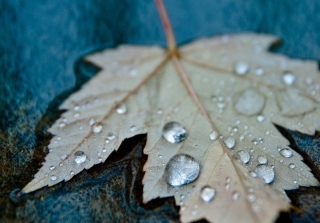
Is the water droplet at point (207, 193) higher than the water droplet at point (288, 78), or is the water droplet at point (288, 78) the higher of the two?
the water droplet at point (288, 78)

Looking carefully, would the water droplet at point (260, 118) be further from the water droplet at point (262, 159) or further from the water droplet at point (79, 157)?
the water droplet at point (79, 157)

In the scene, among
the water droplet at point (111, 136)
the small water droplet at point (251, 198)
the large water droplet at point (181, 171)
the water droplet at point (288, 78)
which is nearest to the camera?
the small water droplet at point (251, 198)

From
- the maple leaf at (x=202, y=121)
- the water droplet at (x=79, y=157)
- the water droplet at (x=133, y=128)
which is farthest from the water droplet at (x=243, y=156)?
the water droplet at (x=79, y=157)

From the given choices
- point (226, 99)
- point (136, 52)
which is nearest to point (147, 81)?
point (136, 52)

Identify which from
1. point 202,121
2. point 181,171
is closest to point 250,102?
point 202,121

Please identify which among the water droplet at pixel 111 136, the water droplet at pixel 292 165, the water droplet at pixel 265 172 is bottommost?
the water droplet at pixel 292 165

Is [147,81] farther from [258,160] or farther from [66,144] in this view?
[258,160]

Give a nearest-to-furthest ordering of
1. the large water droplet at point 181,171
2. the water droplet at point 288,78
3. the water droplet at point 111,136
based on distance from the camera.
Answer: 1. the large water droplet at point 181,171
2. the water droplet at point 111,136
3. the water droplet at point 288,78

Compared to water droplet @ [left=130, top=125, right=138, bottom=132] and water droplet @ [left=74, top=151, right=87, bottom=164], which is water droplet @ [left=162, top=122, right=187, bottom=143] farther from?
water droplet @ [left=74, top=151, right=87, bottom=164]
